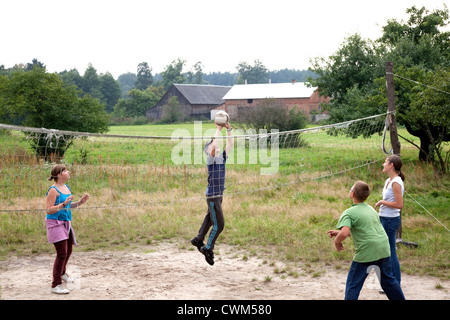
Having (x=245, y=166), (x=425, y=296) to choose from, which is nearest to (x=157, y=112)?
(x=245, y=166)

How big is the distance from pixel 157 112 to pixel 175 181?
4749cm

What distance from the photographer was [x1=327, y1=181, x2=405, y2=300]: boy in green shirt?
12.3 ft

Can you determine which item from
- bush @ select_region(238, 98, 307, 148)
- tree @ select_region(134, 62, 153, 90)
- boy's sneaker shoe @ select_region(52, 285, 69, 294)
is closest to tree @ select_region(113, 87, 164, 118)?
tree @ select_region(134, 62, 153, 90)

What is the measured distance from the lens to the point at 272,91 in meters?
54.4

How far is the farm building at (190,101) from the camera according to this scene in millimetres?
58688

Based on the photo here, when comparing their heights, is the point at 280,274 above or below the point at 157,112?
below

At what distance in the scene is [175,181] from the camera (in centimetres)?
1195

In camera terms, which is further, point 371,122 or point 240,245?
point 371,122

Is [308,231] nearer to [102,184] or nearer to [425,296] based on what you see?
[425,296]

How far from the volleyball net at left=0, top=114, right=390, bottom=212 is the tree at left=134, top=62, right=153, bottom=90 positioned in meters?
75.3

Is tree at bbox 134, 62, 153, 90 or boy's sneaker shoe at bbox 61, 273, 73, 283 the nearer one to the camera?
boy's sneaker shoe at bbox 61, 273, 73, 283

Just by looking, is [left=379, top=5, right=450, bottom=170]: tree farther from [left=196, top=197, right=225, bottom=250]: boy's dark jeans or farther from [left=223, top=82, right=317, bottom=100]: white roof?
[left=223, top=82, right=317, bottom=100]: white roof

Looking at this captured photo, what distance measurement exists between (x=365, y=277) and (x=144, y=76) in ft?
303

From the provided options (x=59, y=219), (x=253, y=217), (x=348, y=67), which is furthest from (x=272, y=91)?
(x=59, y=219)
